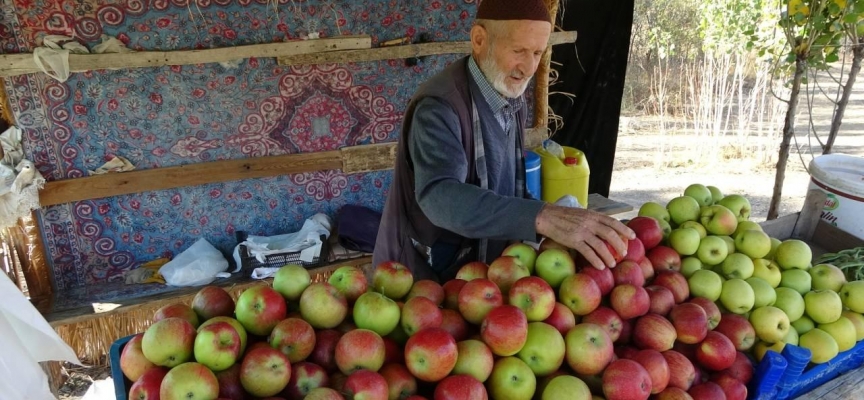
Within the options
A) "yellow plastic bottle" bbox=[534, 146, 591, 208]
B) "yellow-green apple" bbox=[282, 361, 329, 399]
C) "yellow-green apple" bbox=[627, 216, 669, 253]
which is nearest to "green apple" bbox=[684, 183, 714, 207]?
"yellow-green apple" bbox=[627, 216, 669, 253]

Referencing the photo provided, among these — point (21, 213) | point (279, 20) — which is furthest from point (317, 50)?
point (21, 213)

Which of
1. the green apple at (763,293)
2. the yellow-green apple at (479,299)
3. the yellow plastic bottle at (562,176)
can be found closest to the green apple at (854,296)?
the green apple at (763,293)

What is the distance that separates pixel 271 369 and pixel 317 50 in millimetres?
2941

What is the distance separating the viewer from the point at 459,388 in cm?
111

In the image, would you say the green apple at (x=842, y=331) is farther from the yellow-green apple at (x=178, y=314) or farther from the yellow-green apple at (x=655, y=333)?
the yellow-green apple at (x=178, y=314)

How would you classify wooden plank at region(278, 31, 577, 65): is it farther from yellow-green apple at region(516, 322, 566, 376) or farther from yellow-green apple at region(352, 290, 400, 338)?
yellow-green apple at region(516, 322, 566, 376)

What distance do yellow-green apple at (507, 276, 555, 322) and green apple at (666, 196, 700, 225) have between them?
814 mm

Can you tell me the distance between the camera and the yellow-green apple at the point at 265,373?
109 cm

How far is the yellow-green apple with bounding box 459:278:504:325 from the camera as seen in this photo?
1319mm

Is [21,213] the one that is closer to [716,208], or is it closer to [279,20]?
[279,20]

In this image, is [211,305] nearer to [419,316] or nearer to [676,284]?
[419,316]

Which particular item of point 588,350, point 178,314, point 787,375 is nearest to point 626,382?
point 588,350

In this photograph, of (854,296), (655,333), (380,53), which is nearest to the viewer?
(655,333)

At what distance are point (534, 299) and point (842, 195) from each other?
197 centimetres
